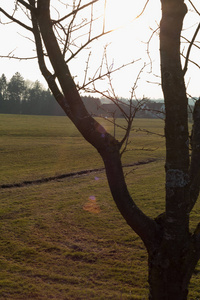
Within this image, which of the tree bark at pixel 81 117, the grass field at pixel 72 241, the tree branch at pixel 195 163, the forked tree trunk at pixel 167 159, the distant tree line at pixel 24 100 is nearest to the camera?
the forked tree trunk at pixel 167 159

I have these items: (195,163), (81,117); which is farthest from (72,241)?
(81,117)

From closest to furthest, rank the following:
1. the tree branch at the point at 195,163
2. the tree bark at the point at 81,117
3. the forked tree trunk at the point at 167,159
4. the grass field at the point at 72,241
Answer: the forked tree trunk at the point at 167,159 → the tree bark at the point at 81,117 → the tree branch at the point at 195,163 → the grass field at the point at 72,241

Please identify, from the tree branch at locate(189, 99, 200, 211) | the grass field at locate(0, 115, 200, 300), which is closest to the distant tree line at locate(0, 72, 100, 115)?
the grass field at locate(0, 115, 200, 300)

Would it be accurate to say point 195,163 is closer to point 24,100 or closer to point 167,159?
point 167,159

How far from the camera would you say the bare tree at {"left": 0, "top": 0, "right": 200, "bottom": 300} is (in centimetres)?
309

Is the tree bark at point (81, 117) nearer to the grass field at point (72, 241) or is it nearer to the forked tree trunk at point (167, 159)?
the forked tree trunk at point (167, 159)

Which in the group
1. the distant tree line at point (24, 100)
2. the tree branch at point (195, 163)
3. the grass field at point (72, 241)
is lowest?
the grass field at point (72, 241)

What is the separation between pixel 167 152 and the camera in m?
3.22

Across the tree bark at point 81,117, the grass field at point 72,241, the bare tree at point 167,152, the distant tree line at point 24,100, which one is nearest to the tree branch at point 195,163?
the bare tree at point 167,152

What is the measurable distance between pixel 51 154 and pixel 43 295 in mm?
20330

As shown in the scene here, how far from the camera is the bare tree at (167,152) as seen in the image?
10.1 ft

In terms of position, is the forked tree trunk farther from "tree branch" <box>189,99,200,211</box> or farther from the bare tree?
"tree branch" <box>189,99,200,211</box>

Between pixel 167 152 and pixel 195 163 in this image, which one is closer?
pixel 167 152

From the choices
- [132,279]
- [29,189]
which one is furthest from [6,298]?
[29,189]
